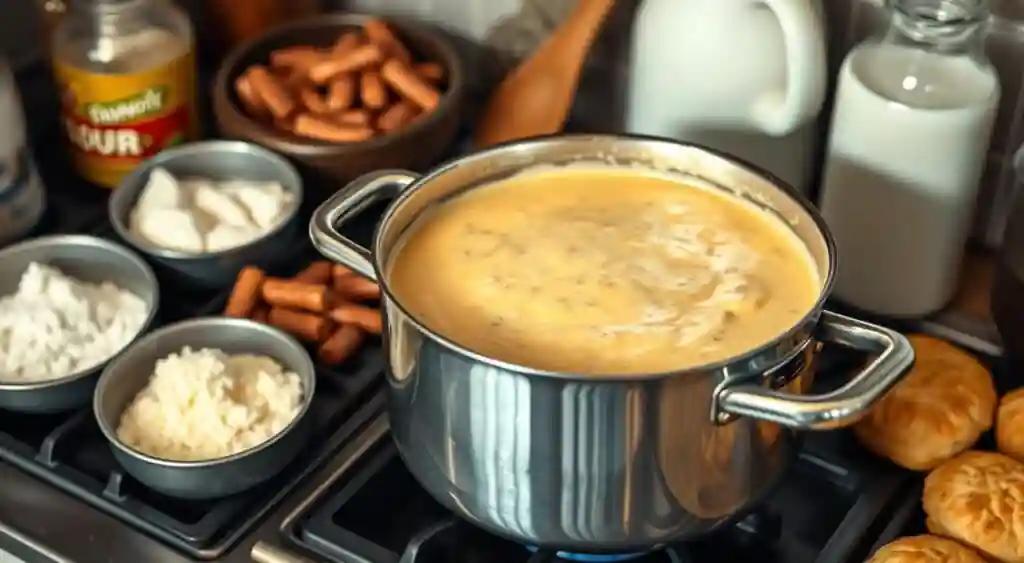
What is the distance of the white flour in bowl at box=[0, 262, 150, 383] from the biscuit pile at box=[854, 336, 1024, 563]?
1.65 feet

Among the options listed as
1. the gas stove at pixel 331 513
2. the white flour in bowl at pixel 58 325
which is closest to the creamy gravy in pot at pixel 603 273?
the gas stove at pixel 331 513

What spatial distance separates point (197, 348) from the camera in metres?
0.90

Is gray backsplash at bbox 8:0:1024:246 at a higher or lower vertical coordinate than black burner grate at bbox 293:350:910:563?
higher

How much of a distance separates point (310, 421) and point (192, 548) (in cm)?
11

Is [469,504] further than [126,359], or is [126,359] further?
[126,359]

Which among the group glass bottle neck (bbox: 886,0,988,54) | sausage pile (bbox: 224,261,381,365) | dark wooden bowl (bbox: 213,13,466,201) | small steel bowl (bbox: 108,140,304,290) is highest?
glass bottle neck (bbox: 886,0,988,54)

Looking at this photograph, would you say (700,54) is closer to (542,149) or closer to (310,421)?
(542,149)

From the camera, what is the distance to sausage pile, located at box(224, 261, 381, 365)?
0.92m

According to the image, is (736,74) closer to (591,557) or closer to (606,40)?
(606,40)

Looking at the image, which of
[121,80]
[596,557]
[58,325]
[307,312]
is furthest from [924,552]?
[121,80]

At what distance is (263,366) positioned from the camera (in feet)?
2.90

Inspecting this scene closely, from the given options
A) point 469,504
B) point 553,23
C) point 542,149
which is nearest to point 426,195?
point 542,149

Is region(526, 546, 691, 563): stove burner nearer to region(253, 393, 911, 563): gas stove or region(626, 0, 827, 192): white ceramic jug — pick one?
region(253, 393, 911, 563): gas stove

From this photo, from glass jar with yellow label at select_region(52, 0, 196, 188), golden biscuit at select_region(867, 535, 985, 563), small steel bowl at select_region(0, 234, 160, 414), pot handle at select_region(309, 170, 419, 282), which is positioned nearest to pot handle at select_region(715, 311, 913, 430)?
golden biscuit at select_region(867, 535, 985, 563)
